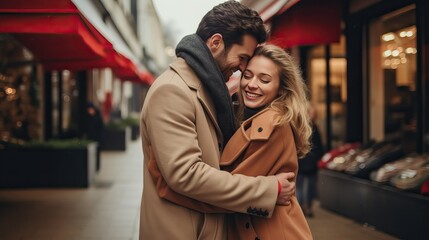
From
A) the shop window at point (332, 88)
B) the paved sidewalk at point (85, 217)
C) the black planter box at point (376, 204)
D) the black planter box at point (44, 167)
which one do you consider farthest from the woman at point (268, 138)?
the black planter box at point (44, 167)

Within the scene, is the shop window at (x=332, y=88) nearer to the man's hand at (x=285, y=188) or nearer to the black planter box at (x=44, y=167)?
the black planter box at (x=44, y=167)

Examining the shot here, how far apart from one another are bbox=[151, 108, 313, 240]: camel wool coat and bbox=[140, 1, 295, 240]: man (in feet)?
0.21

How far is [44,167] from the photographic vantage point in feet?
39.7

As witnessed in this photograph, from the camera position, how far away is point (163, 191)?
8.82ft

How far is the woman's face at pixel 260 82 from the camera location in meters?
3.00

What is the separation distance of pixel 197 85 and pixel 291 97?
0.53 meters

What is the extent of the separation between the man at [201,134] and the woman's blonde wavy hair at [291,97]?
0.39ft

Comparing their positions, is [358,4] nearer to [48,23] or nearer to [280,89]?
[48,23]

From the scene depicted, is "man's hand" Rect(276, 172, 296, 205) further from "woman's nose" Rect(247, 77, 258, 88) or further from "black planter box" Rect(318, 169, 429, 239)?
"black planter box" Rect(318, 169, 429, 239)

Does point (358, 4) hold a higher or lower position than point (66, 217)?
higher

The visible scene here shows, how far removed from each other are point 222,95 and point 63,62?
8862mm

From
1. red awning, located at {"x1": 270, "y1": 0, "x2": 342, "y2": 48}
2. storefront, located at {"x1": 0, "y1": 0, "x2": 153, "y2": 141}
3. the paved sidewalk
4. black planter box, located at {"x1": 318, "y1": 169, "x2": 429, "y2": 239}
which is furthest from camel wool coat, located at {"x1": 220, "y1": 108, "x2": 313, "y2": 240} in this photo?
red awning, located at {"x1": 270, "y1": 0, "x2": 342, "y2": 48}

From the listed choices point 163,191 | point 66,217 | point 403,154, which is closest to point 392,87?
point 403,154

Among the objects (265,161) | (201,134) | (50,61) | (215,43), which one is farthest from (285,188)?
(50,61)
